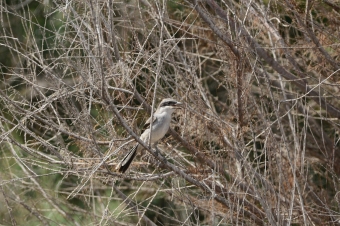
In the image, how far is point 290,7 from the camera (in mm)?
5906

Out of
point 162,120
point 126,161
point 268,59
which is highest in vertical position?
point 268,59

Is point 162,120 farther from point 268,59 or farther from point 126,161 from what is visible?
point 268,59

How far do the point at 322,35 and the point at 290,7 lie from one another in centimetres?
75

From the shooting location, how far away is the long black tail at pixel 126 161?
5430mm

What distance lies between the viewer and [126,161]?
18.1 feet

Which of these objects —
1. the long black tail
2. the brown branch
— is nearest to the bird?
the long black tail

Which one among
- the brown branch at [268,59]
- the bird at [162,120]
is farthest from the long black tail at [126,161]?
the brown branch at [268,59]

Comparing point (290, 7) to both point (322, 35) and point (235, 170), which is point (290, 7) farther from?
point (235, 170)

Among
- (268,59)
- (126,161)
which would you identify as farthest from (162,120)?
(268,59)

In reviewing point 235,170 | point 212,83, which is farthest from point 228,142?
point 212,83

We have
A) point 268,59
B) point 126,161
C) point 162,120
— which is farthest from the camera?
point 268,59

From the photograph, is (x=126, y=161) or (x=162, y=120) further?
(x=162, y=120)

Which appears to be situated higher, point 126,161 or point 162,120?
point 162,120

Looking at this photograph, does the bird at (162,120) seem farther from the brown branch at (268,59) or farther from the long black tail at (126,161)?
the brown branch at (268,59)
